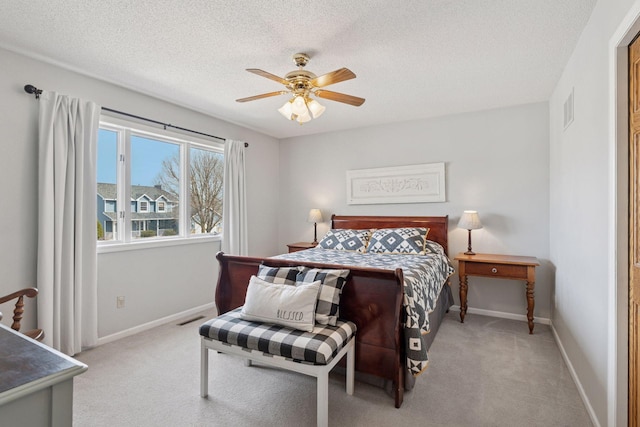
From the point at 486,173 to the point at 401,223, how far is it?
1.16m

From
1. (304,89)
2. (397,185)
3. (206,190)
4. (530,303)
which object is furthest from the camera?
(397,185)

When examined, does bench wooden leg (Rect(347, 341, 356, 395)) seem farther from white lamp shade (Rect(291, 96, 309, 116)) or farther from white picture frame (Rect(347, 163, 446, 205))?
white picture frame (Rect(347, 163, 446, 205))

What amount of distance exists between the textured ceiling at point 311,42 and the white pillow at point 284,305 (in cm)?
171

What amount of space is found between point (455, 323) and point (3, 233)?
4.12 m

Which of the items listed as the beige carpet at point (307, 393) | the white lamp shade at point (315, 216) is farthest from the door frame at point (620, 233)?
the white lamp shade at point (315, 216)

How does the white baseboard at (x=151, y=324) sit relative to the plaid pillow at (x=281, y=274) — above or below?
below

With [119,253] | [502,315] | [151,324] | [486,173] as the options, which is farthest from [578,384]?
[119,253]

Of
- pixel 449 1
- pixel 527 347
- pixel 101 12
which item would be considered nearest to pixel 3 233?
pixel 101 12

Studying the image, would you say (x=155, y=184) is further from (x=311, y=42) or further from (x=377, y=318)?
(x=377, y=318)

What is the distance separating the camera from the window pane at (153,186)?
333 centimetres

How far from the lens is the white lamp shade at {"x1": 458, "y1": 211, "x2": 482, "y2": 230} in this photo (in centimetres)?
353

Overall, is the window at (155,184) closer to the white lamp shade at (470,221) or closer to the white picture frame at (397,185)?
the white picture frame at (397,185)

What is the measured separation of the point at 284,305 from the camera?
1.97m

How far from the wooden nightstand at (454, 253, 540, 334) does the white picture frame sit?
90 cm
